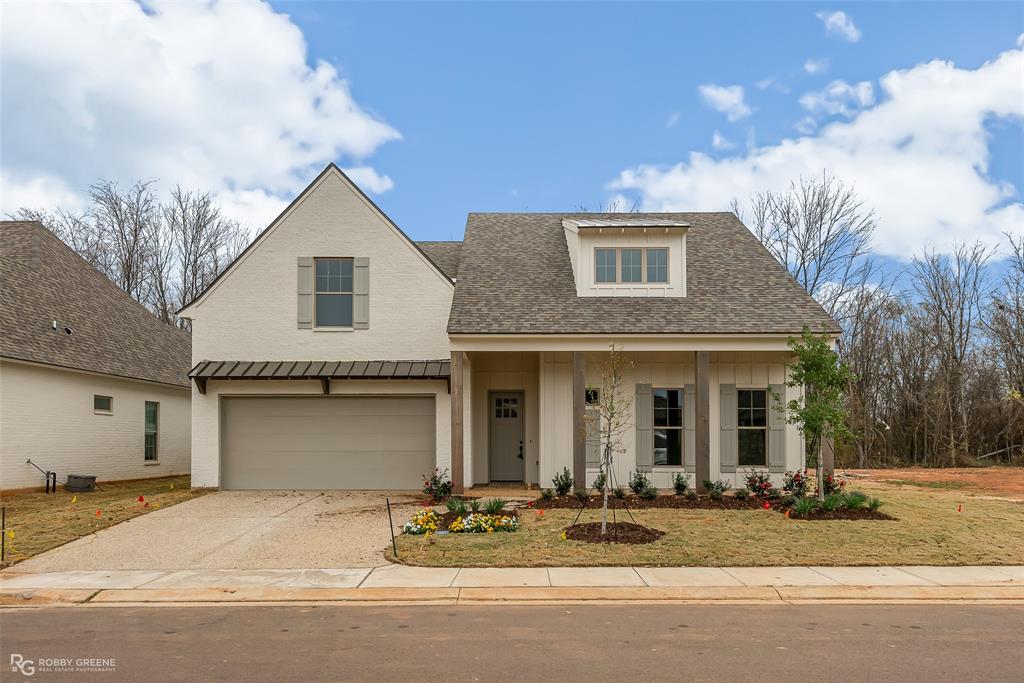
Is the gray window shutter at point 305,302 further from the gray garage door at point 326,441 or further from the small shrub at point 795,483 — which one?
the small shrub at point 795,483

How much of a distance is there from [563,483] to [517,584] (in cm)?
684

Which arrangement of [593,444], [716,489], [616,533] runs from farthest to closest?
[593,444], [716,489], [616,533]

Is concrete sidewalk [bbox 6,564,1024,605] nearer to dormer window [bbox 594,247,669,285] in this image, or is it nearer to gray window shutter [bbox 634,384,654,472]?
gray window shutter [bbox 634,384,654,472]

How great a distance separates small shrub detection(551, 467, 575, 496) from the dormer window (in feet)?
15.5

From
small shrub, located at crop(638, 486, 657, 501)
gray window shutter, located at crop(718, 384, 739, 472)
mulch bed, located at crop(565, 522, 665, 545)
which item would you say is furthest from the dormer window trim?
mulch bed, located at crop(565, 522, 665, 545)

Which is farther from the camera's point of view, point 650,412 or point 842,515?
point 650,412

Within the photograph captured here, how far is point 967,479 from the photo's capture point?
72.3 ft

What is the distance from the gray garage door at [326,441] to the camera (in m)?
17.5

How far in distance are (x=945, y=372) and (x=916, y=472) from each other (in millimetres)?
8800

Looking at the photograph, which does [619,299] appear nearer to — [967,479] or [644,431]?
[644,431]

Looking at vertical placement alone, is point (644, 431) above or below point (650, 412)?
below

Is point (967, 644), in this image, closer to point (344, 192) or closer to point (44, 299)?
point (344, 192)

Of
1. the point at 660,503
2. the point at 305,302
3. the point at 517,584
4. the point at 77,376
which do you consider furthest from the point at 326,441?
the point at 517,584

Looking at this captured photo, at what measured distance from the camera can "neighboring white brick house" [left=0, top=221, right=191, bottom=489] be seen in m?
17.1
